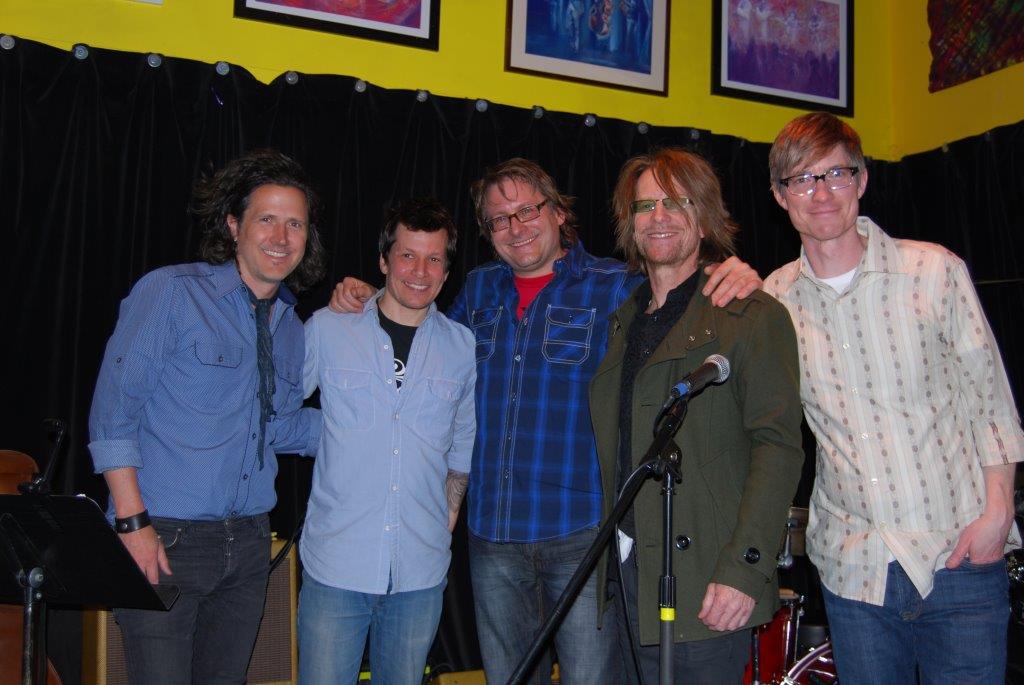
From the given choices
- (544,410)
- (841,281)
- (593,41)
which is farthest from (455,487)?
(593,41)

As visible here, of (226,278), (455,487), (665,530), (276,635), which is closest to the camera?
(665,530)

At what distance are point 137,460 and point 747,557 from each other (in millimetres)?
1414

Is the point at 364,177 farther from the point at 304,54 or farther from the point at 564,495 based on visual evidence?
the point at 564,495

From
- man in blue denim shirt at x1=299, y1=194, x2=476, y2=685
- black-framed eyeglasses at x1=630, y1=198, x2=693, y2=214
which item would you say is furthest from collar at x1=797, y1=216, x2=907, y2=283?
man in blue denim shirt at x1=299, y1=194, x2=476, y2=685

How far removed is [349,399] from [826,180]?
1.34m

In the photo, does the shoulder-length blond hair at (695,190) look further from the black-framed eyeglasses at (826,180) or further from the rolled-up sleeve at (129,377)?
the rolled-up sleeve at (129,377)

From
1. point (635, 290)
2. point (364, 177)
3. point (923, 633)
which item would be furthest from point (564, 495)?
point (364, 177)

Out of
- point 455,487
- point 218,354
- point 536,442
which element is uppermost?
point 218,354

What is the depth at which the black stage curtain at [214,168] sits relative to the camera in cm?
315

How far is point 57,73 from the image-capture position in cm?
319

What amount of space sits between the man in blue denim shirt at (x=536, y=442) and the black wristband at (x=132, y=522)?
32.9 inches

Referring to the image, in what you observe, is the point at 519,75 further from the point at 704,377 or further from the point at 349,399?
the point at 704,377

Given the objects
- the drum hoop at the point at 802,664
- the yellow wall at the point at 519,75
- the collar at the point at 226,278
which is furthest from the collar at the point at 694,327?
the yellow wall at the point at 519,75

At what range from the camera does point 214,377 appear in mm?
2207
